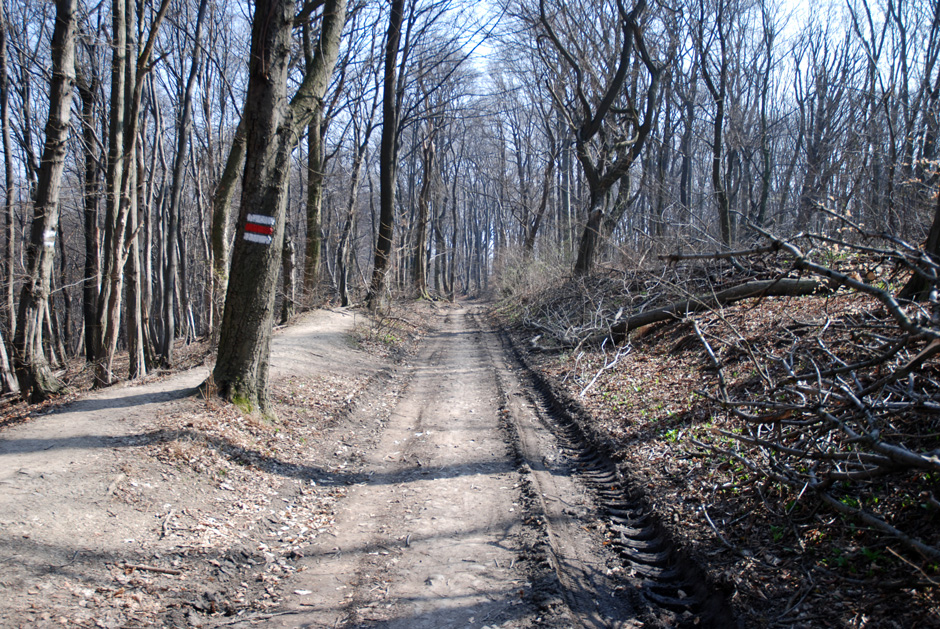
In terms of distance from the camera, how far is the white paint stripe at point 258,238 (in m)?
6.38

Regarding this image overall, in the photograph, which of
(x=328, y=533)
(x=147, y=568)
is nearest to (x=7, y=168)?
(x=147, y=568)

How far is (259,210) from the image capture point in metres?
6.40

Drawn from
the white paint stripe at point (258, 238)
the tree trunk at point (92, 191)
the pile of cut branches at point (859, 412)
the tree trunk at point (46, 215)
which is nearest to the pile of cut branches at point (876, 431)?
the pile of cut branches at point (859, 412)

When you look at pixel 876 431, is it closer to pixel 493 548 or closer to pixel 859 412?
pixel 859 412

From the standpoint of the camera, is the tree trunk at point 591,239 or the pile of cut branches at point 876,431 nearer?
the pile of cut branches at point 876,431

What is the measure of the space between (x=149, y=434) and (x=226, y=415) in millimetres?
892

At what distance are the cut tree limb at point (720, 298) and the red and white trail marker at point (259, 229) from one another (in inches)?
206

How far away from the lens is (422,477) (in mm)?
5645

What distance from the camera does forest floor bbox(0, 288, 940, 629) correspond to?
10.8 feet

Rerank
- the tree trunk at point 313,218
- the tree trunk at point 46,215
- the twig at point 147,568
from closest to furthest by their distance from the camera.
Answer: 1. the twig at point 147,568
2. the tree trunk at point 46,215
3. the tree trunk at point 313,218

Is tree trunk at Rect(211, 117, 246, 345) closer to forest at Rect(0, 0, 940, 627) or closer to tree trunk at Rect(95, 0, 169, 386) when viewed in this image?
forest at Rect(0, 0, 940, 627)

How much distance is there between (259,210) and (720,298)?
7.73 meters

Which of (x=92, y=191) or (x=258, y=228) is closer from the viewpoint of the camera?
(x=258, y=228)

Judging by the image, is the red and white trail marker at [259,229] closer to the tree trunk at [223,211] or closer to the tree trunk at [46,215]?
the tree trunk at [46,215]
